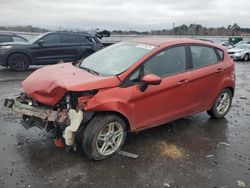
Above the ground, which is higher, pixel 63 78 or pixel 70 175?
pixel 63 78

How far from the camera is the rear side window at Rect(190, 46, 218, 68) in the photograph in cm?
550

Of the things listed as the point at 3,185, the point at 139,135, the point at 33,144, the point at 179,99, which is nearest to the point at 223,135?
the point at 179,99

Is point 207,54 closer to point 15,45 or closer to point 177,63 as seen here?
point 177,63

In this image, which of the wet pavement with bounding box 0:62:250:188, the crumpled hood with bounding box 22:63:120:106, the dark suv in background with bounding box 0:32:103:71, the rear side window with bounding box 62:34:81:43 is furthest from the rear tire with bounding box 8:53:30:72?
the crumpled hood with bounding box 22:63:120:106

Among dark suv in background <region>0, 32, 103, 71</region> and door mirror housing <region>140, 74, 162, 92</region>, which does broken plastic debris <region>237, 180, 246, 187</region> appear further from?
dark suv in background <region>0, 32, 103, 71</region>

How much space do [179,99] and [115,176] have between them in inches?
74.8

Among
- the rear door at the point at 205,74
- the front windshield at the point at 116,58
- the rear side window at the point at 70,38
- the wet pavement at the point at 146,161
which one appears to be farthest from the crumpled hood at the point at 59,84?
the rear side window at the point at 70,38

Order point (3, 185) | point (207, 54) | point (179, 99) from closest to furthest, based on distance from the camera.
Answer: point (3, 185), point (179, 99), point (207, 54)

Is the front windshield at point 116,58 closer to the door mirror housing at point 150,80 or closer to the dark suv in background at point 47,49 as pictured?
the door mirror housing at point 150,80

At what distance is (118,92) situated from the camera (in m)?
4.31

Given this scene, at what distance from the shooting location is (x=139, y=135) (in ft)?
17.2

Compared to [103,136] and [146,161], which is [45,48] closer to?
[103,136]

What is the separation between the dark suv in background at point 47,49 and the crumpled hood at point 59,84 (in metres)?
7.96

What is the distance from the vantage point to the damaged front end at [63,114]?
399cm
